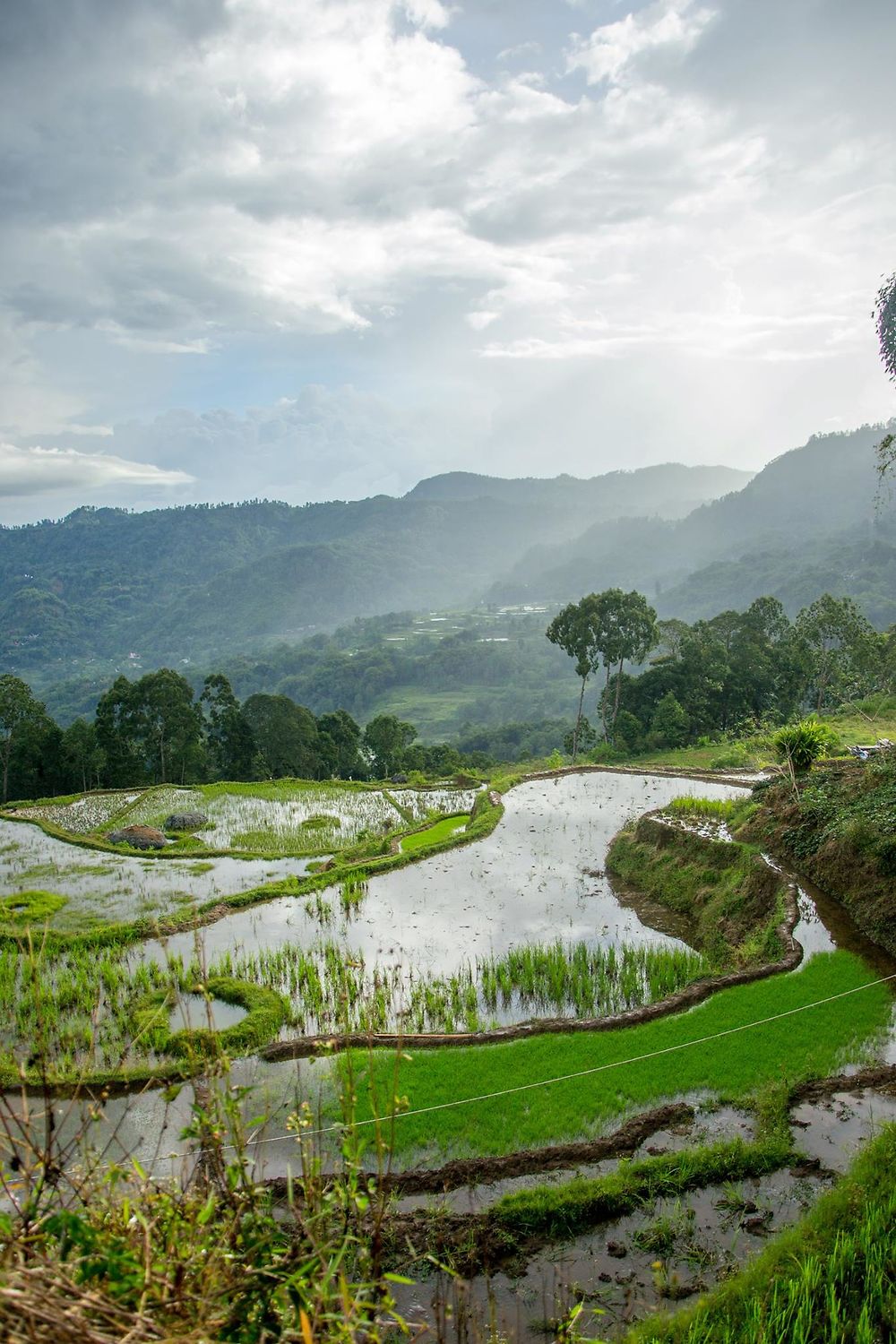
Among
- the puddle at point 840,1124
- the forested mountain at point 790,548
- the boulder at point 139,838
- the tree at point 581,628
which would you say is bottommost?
the puddle at point 840,1124

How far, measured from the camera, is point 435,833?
2192cm

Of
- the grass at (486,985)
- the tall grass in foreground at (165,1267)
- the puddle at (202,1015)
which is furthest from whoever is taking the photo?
the puddle at (202,1015)

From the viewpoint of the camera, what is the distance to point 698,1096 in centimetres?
809

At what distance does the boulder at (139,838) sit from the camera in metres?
22.6

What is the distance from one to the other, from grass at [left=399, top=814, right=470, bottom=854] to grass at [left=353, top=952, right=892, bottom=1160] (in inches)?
401

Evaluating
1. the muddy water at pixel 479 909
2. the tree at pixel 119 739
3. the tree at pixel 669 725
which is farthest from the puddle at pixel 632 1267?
the tree at pixel 119 739

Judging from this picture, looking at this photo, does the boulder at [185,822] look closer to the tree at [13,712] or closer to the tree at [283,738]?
the tree at [13,712]

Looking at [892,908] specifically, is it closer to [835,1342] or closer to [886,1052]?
[886,1052]

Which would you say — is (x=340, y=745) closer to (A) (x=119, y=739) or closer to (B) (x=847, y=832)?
(A) (x=119, y=739)

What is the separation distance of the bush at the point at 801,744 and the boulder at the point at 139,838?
16964mm

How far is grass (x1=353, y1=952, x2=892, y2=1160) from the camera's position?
7801 millimetres

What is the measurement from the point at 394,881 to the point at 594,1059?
29.3 feet

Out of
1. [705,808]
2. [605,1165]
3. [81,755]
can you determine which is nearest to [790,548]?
[81,755]

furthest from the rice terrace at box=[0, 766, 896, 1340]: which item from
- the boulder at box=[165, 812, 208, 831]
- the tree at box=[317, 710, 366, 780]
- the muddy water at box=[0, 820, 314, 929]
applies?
the tree at box=[317, 710, 366, 780]
